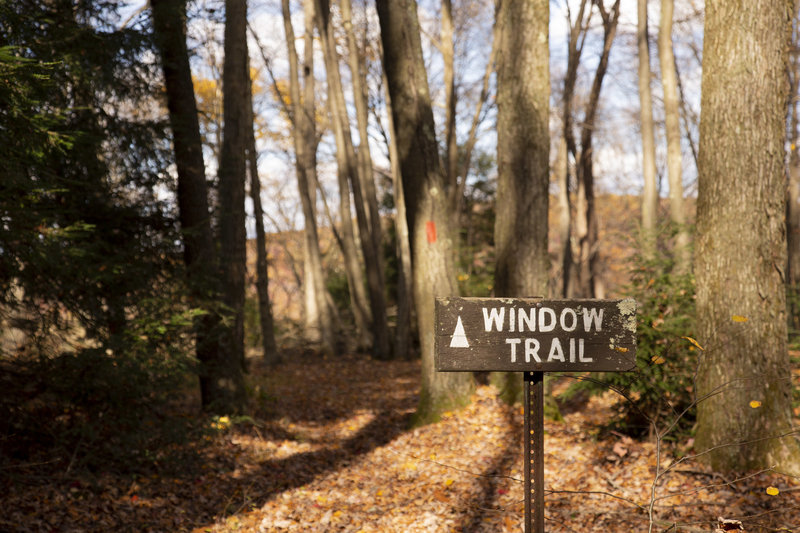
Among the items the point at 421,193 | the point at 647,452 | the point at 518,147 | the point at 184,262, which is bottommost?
the point at 647,452

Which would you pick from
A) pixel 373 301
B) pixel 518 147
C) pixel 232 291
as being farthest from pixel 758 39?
pixel 373 301

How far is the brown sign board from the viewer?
9.85 feet

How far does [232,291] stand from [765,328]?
22.6 ft

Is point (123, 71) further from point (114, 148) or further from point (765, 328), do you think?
point (765, 328)

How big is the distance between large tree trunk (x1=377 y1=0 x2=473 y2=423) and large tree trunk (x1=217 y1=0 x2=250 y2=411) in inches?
103

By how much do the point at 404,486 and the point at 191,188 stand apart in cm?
478

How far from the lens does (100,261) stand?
622 cm

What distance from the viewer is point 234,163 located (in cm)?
901

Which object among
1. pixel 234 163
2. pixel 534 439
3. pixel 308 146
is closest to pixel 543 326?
pixel 534 439

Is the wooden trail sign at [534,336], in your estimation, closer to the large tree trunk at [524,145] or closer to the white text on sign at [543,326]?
the white text on sign at [543,326]

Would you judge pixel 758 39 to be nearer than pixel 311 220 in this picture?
Yes

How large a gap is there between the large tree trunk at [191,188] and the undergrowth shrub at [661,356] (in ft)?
15.3

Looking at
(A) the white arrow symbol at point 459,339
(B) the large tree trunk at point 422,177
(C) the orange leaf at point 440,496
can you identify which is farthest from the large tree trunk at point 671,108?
(A) the white arrow symbol at point 459,339

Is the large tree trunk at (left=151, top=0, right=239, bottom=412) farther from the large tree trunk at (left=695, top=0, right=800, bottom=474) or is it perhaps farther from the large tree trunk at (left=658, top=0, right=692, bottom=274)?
the large tree trunk at (left=658, top=0, right=692, bottom=274)
